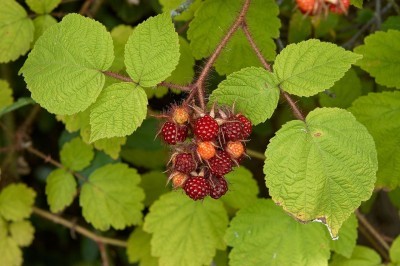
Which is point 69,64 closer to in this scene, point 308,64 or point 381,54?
point 308,64

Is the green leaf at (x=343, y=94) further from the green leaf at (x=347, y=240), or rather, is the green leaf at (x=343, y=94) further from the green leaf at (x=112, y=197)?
the green leaf at (x=112, y=197)

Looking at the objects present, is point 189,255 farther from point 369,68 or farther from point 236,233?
point 369,68

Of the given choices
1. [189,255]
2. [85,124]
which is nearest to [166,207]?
[189,255]

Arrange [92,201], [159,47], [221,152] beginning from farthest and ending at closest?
[92,201] → [159,47] → [221,152]

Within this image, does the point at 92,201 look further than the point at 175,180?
Yes

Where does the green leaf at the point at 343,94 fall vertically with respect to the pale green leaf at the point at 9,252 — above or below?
above

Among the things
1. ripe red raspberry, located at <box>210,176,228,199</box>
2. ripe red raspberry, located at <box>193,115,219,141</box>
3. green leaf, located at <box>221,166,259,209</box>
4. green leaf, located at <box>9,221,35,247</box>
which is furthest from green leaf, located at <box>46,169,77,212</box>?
ripe red raspberry, located at <box>193,115,219,141</box>

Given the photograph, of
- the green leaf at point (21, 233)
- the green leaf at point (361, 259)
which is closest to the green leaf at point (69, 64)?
the green leaf at point (21, 233)
